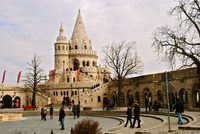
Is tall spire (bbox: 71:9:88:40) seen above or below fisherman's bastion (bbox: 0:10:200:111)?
above

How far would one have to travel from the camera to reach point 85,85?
55.4 m

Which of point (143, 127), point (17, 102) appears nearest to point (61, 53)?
point (17, 102)

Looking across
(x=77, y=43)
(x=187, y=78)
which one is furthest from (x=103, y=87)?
(x=77, y=43)

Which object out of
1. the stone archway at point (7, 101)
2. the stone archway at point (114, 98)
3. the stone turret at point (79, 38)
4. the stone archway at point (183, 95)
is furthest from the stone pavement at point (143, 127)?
the stone turret at point (79, 38)

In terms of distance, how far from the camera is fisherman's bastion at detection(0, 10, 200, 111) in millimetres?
31688

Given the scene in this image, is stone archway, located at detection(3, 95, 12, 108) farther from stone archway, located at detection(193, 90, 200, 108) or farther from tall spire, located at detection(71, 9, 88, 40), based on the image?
stone archway, located at detection(193, 90, 200, 108)

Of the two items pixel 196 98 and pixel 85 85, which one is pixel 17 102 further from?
pixel 196 98

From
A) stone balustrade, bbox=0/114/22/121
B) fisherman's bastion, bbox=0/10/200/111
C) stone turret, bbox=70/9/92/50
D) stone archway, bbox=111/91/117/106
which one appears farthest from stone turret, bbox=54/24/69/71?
stone balustrade, bbox=0/114/22/121

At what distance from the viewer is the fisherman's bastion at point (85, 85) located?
31.7 m

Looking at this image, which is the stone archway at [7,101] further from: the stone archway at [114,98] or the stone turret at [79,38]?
the stone archway at [114,98]

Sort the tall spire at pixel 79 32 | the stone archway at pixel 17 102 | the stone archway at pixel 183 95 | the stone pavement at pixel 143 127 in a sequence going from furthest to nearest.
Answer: the tall spire at pixel 79 32, the stone archway at pixel 17 102, the stone archway at pixel 183 95, the stone pavement at pixel 143 127

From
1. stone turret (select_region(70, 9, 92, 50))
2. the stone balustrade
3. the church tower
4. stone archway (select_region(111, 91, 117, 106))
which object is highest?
stone turret (select_region(70, 9, 92, 50))

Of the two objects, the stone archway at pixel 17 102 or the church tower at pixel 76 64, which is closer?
the stone archway at pixel 17 102

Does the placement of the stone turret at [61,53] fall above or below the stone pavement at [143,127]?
above
